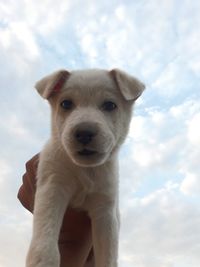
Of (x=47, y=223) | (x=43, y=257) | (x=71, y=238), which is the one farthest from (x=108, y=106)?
(x=71, y=238)

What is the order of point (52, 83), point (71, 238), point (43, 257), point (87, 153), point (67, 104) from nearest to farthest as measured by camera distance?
point (43, 257)
point (87, 153)
point (67, 104)
point (52, 83)
point (71, 238)

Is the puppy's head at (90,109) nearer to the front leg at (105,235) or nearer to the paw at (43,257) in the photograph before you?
the front leg at (105,235)

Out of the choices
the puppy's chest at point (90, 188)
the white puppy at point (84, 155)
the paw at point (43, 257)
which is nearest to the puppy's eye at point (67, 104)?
the white puppy at point (84, 155)

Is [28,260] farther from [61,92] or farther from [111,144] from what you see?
[61,92]

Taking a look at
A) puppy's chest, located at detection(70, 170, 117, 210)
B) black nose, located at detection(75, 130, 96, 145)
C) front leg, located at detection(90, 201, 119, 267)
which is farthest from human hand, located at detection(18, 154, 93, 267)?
black nose, located at detection(75, 130, 96, 145)

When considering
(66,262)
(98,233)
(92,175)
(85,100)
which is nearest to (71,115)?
(85,100)

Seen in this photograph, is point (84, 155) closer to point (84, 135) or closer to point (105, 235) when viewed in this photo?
point (84, 135)

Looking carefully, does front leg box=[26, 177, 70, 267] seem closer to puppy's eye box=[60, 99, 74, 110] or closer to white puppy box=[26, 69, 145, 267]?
white puppy box=[26, 69, 145, 267]
